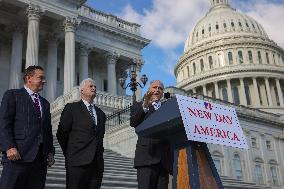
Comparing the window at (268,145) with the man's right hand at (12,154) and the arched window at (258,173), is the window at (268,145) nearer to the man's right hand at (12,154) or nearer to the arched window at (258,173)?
the arched window at (258,173)

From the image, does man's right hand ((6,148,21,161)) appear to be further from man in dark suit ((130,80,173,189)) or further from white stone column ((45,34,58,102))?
white stone column ((45,34,58,102))

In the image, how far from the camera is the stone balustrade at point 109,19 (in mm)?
35588

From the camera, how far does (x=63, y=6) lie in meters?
29.1

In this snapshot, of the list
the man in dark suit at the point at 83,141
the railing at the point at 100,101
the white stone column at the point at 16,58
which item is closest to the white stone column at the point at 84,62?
the white stone column at the point at 16,58

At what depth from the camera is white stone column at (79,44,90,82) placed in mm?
33213

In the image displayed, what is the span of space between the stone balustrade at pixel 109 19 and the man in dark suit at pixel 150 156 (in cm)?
3039

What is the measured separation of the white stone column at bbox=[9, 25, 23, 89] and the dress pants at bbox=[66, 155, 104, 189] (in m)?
23.2

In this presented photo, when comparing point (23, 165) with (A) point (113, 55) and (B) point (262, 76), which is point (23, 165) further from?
(B) point (262, 76)

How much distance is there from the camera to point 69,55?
28156 millimetres

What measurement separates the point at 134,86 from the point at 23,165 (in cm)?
1386

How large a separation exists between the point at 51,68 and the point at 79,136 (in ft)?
85.7

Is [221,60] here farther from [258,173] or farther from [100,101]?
[100,101]

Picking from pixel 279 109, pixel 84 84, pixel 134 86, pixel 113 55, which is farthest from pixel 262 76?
pixel 84 84

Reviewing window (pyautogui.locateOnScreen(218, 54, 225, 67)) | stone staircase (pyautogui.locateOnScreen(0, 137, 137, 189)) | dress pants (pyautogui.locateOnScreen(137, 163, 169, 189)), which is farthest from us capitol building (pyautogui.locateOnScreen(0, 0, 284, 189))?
window (pyautogui.locateOnScreen(218, 54, 225, 67))
